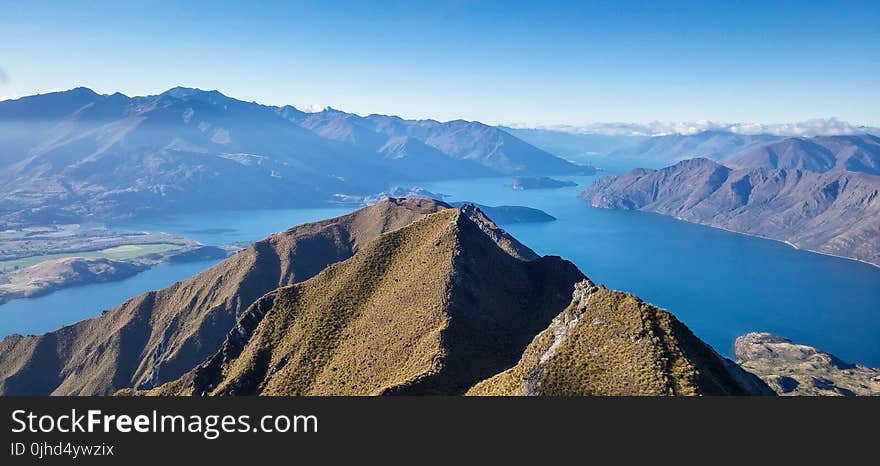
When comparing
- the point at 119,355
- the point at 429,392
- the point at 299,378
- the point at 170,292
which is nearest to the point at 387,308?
Result: the point at 299,378

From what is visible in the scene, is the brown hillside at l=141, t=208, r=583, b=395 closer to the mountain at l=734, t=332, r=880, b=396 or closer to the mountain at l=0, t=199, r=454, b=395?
the mountain at l=0, t=199, r=454, b=395

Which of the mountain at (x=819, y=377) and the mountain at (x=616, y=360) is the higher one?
the mountain at (x=616, y=360)

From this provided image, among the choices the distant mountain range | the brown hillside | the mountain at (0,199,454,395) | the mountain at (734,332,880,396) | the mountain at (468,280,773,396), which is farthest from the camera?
the mountain at (734,332,880,396)

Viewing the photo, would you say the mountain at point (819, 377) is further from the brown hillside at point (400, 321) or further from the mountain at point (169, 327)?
the brown hillside at point (400, 321)

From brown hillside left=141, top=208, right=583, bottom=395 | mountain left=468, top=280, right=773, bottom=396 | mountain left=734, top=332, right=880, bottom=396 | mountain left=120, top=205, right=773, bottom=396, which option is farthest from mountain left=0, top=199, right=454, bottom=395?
mountain left=734, top=332, right=880, bottom=396

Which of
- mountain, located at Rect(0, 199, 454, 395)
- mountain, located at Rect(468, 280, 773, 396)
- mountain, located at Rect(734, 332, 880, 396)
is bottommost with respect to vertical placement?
mountain, located at Rect(734, 332, 880, 396)

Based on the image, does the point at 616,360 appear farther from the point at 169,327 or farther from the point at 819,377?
the point at 819,377

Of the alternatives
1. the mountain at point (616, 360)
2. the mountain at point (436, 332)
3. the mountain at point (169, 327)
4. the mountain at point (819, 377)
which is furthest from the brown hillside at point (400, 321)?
the mountain at point (819, 377)
